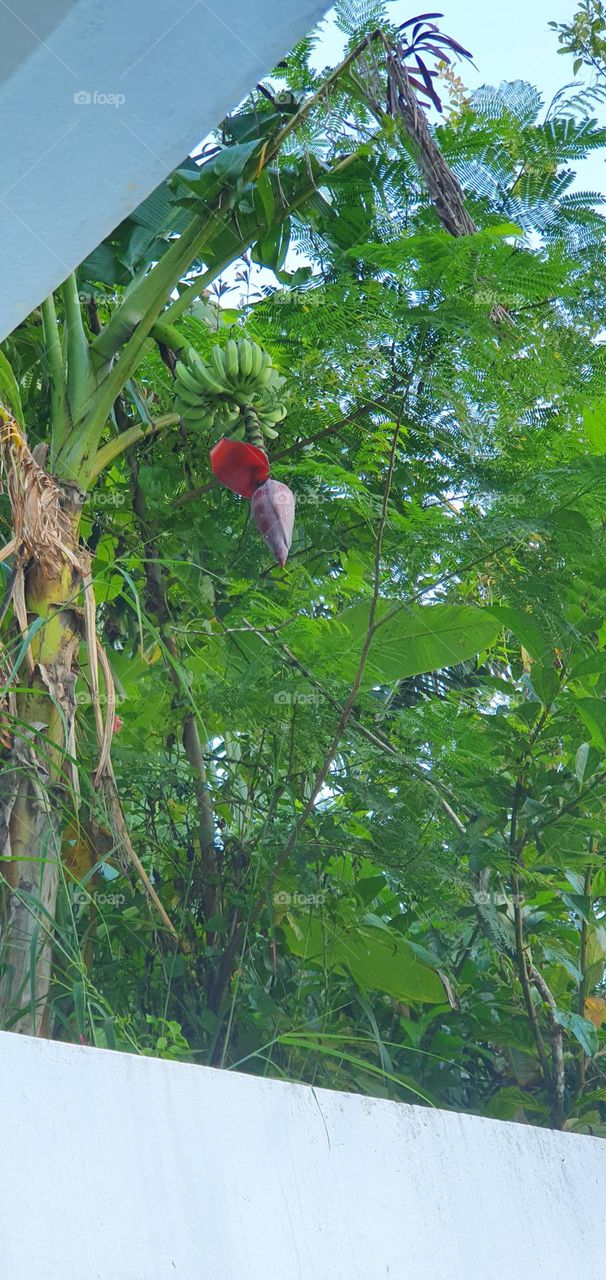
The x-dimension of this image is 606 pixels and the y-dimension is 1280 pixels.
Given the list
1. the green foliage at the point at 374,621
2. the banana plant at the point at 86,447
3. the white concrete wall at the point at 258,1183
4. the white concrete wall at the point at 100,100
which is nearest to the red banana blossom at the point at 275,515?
the banana plant at the point at 86,447

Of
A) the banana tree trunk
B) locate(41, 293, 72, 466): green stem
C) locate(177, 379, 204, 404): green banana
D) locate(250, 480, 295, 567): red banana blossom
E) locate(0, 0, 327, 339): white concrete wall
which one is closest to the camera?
locate(0, 0, 327, 339): white concrete wall

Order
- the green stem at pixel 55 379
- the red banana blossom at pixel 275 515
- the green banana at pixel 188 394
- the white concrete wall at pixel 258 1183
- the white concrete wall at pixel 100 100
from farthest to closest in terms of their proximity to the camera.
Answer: the green banana at pixel 188 394, the green stem at pixel 55 379, the red banana blossom at pixel 275 515, the white concrete wall at pixel 100 100, the white concrete wall at pixel 258 1183

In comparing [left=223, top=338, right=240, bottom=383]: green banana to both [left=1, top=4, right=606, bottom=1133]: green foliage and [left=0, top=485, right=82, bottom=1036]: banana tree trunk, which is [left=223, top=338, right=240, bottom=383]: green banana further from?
[left=0, top=485, right=82, bottom=1036]: banana tree trunk

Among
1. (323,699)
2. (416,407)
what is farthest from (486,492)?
(323,699)

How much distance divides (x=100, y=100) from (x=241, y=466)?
0.63 metres

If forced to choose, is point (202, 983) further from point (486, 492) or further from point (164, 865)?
point (486, 492)

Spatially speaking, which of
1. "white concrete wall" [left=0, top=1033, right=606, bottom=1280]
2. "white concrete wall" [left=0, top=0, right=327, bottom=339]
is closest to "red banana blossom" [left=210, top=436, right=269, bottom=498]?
"white concrete wall" [left=0, top=0, right=327, bottom=339]

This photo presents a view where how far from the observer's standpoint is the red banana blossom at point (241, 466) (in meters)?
1.95

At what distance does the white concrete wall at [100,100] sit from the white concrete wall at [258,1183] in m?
0.98

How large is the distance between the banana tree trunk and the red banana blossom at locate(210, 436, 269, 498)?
269 mm

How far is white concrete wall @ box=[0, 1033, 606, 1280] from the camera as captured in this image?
126cm

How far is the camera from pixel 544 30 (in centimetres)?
330

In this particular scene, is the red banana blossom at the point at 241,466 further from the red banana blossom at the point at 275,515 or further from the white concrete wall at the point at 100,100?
the white concrete wall at the point at 100,100

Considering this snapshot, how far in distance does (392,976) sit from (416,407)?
1178 millimetres
